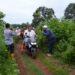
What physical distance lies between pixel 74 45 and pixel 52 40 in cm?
283

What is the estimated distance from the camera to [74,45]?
17156 mm

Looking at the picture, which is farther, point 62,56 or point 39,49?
point 39,49

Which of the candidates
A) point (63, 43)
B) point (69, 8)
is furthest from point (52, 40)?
point (69, 8)

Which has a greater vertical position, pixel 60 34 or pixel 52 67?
pixel 60 34

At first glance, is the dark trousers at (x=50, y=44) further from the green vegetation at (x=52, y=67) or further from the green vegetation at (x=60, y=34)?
the green vegetation at (x=52, y=67)

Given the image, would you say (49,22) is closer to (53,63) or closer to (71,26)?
(71,26)

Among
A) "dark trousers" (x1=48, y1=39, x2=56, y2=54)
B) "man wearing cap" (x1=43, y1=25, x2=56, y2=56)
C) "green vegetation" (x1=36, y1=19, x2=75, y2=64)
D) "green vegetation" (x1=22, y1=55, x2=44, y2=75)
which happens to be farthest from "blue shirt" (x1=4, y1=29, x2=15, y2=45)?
"dark trousers" (x1=48, y1=39, x2=56, y2=54)

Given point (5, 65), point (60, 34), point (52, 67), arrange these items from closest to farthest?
point (5, 65), point (52, 67), point (60, 34)

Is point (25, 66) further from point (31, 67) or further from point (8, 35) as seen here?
point (8, 35)

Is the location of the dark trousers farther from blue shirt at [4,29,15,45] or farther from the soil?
blue shirt at [4,29,15,45]

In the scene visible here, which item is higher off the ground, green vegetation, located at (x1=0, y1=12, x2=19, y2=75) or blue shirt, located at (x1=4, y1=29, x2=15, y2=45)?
blue shirt, located at (x1=4, y1=29, x2=15, y2=45)

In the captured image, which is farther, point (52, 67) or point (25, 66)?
point (25, 66)

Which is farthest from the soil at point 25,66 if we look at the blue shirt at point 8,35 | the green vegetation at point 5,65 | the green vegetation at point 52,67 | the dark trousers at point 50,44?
the dark trousers at point 50,44

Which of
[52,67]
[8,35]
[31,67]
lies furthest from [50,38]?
[52,67]
